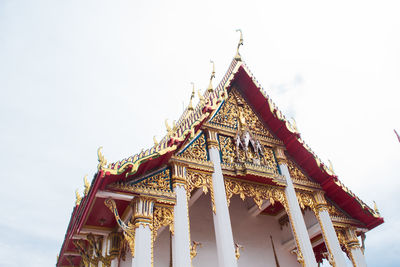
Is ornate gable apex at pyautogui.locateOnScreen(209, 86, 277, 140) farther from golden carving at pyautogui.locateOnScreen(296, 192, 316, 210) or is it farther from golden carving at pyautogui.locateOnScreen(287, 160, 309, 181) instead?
golden carving at pyautogui.locateOnScreen(296, 192, 316, 210)

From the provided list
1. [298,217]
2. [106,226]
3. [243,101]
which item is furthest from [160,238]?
[243,101]

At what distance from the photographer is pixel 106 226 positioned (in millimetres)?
6719

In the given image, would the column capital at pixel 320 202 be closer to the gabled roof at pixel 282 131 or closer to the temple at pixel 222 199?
the temple at pixel 222 199

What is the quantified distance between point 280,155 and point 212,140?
6.81 ft

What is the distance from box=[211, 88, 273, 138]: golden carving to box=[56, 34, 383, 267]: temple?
0.11 ft

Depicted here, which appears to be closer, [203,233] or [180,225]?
[180,225]

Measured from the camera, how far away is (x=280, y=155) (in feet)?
29.0

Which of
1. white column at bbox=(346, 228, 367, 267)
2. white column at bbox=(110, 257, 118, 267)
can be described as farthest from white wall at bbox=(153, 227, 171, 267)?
white column at bbox=(346, 228, 367, 267)

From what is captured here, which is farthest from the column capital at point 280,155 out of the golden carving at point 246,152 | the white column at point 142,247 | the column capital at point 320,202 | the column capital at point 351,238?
the white column at point 142,247

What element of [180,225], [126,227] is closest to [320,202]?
[180,225]

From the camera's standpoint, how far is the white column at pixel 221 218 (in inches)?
248

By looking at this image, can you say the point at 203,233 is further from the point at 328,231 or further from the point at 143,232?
the point at 143,232

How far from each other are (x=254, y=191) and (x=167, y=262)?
8.58 feet

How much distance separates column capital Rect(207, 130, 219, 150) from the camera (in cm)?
779
